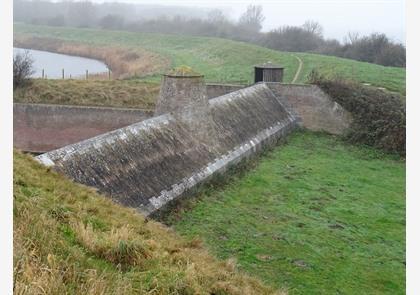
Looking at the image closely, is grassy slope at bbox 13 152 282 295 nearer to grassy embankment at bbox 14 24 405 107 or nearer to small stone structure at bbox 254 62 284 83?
small stone structure at bbox 254 62 284 83

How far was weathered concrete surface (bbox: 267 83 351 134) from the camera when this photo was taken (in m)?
27.0

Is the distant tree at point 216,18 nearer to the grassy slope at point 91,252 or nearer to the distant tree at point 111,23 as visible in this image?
the distant tree at point 111,23

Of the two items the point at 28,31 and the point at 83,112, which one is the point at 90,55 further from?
the point at 83,112

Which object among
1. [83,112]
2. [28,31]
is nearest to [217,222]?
[83,112]

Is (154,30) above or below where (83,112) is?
above

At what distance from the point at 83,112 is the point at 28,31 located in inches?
2521

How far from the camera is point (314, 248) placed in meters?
12.3

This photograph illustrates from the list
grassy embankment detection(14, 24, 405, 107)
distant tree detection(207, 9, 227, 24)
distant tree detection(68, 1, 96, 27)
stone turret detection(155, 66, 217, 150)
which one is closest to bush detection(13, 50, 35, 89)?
grassy embankment detection(14, 24, 405, 107)

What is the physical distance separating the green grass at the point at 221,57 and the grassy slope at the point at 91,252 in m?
27.0

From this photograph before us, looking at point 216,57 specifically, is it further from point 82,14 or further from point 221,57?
point 82,14

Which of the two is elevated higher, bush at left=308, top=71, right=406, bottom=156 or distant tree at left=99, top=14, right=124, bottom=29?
distant tree at left=99, top=14, right=124, bottom=29

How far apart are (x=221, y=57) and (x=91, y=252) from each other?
47088 millimetres

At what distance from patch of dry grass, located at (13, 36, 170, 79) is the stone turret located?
67.4ft

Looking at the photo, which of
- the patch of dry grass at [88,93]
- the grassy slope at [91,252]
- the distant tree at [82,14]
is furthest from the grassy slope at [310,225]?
the distant tree at [82,14]
